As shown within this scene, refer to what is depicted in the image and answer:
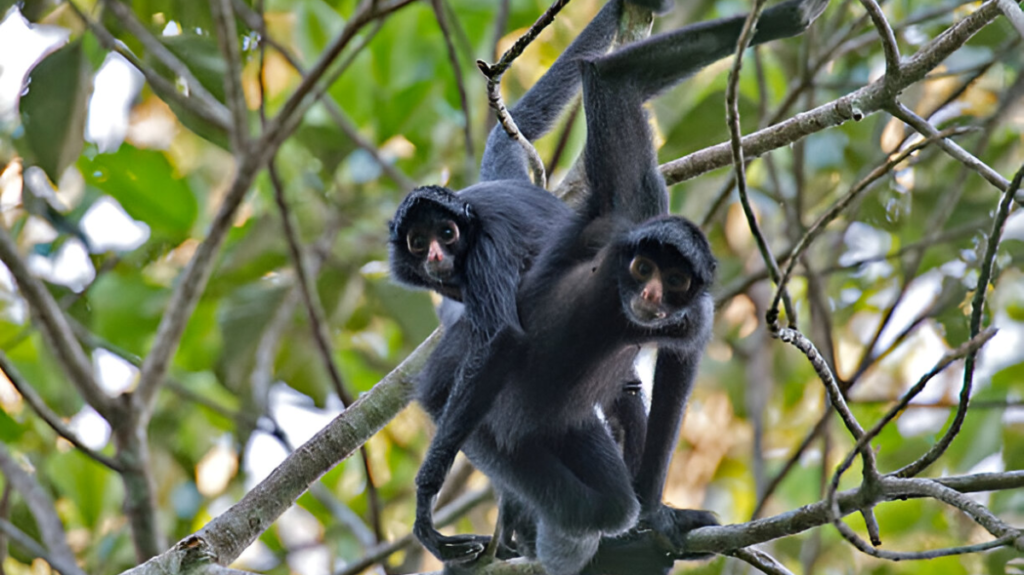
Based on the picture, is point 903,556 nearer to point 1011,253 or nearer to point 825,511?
point 825,511

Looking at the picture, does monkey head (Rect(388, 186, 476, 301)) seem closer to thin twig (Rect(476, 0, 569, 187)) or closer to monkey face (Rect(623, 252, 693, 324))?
thin twig (Rect(476, 0, 569, 187))

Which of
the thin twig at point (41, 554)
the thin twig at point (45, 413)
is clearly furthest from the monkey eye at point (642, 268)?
the thin twig at point (41, 554)

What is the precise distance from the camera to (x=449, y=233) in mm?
5664

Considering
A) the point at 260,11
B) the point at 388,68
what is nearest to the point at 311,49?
the point at 388,68

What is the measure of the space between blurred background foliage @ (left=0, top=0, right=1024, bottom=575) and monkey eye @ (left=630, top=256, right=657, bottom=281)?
82.0 inches

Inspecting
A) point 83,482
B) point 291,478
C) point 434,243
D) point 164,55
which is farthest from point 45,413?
point 83,482

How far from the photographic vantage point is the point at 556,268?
16.9 ft

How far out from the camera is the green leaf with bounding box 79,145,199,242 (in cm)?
749

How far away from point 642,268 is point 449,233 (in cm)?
140

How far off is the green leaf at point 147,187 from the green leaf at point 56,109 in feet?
5.57

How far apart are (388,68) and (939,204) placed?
4.67 m

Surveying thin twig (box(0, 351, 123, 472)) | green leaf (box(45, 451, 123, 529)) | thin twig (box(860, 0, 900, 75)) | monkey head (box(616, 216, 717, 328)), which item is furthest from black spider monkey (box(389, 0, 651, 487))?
green leaf (box(45, 451, 123, 529))

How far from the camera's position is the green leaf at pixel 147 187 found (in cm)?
749

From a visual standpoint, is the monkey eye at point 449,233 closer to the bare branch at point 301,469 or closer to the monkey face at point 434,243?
the monkey face at point 434,243
